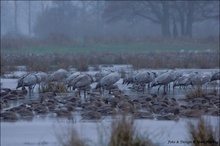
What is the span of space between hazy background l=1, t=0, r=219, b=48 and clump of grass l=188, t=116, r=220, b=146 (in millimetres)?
46023

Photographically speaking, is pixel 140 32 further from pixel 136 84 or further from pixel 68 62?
pixel 136 84

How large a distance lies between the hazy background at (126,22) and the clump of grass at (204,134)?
46.0 meters

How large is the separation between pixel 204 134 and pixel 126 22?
3021 inches

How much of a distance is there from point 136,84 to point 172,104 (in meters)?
5.56

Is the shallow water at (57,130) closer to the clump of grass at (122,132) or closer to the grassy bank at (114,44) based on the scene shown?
the clump of grass at (122,132)

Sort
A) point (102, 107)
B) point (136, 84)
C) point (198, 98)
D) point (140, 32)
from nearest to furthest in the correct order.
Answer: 1. point (102, 107)
2. point (198, 98)
3. point (136, 84)
4. point (140, 32)

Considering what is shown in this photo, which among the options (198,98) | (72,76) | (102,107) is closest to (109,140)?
(102,107)

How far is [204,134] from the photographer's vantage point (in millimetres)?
9961

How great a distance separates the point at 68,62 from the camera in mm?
34750

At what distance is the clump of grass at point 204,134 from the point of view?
991cm

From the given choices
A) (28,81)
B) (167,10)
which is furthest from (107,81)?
(167,10)

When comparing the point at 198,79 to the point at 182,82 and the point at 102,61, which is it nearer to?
the point at 182,82

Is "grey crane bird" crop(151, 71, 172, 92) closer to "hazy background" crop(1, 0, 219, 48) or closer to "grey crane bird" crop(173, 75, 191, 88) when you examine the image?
"grey crane bird" crop(173, 75, 191, 88)

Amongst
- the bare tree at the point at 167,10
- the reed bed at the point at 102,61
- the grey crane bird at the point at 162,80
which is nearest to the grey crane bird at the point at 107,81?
the grey crane bird at the point at 162,80
